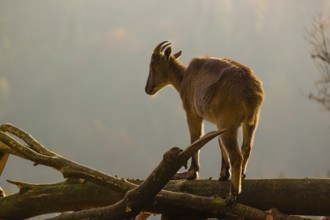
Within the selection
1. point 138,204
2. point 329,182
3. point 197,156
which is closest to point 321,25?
point 197,156

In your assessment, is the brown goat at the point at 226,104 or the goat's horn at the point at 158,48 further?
the goat's horn at the point at 158,48

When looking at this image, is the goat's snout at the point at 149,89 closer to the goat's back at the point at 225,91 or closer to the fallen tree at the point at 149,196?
the goat's back at the point at 225,91

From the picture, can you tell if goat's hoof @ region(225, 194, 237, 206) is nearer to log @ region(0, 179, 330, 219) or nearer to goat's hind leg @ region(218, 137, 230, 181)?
log @ region(0, 179, 330, 219)

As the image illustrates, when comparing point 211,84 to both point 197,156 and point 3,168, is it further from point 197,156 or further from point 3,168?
point 3,168

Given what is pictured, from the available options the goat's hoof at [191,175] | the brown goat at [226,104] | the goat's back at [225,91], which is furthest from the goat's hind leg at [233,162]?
the goat's hoof at [191,175]

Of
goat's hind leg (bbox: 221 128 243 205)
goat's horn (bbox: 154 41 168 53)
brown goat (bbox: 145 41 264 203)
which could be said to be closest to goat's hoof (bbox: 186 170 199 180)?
brown goat (bbox: 145 41 264 203)

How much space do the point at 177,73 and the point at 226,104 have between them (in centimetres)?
335

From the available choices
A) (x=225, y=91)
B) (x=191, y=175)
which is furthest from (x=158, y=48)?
(x=225, y=91)

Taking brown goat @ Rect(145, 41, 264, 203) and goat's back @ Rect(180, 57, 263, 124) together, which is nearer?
brown goat @ Rect(145, 41, 264, 203)

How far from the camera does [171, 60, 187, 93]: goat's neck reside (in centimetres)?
1161

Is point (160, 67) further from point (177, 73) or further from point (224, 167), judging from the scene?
point (224, 167)

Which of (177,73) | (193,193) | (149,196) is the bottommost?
(149,196)

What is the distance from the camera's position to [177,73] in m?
11.7

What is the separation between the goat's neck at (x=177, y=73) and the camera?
11.6m
